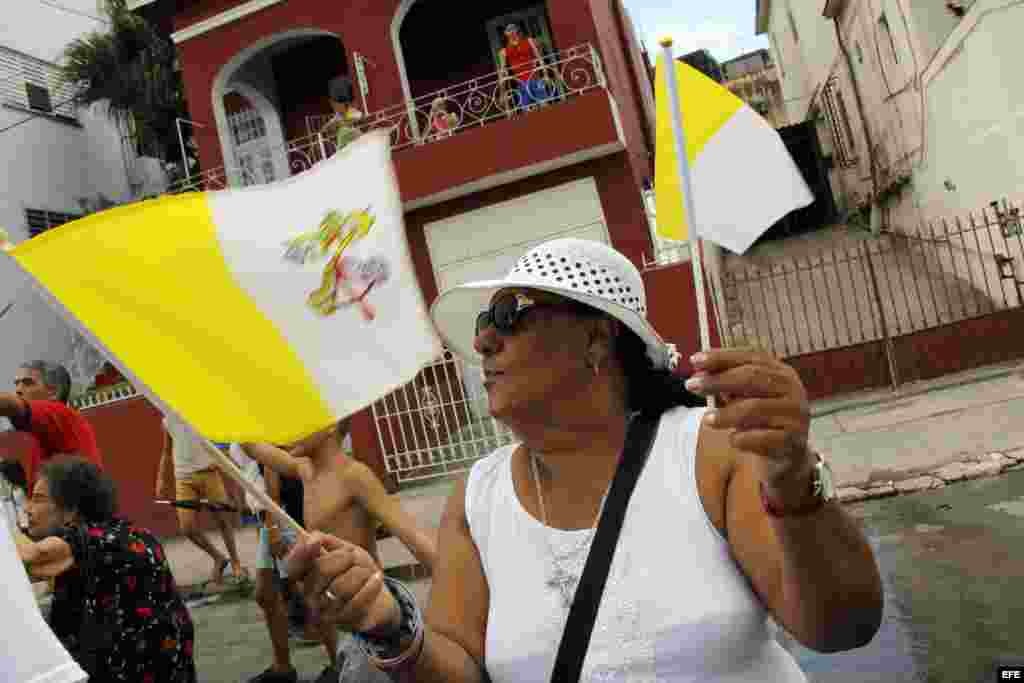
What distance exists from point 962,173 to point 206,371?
473 inches

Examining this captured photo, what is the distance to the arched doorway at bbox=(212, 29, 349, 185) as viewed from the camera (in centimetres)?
1420

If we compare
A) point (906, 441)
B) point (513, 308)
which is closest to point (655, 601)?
point (513, 308)

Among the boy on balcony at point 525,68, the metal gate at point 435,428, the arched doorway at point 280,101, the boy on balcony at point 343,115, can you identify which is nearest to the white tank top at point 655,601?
the metal gate at point 435,428

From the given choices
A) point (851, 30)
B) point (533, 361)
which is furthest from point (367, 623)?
point (851, 30)

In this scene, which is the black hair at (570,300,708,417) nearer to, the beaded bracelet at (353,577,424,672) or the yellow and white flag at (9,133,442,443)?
the yellow and white flag at (9,133,442,443)

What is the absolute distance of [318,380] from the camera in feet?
5.53

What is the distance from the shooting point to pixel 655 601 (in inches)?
63.9

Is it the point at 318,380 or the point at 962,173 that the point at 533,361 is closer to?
the point at 318,380

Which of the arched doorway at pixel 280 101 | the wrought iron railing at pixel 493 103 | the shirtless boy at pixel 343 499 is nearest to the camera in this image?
the shirtless boy at pixel 343 499

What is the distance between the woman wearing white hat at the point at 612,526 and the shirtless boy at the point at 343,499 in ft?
4.83

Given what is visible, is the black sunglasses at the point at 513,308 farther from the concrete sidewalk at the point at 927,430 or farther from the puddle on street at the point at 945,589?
the concrete sidewalk at the point at 927,430

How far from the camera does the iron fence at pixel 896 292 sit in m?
9.52

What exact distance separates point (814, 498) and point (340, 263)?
1.01 m

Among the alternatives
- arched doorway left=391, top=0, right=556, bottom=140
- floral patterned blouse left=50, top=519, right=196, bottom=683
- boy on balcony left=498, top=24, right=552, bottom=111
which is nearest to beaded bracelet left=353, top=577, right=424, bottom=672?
floral patterned blouse left=50, top=519, right=196, bottom=683
